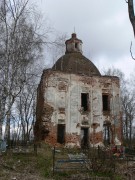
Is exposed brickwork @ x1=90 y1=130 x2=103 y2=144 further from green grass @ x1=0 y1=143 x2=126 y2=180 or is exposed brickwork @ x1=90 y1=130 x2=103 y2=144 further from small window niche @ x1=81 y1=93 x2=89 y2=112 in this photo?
green grass @ x1=0 y1=143 x2=126 y2=180

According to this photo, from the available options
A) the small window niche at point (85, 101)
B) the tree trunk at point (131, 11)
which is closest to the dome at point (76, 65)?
the small window niche at point (85, 101)

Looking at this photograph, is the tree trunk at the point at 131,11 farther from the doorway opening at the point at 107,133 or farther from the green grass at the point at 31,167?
the doorway opening at the point at 107,133

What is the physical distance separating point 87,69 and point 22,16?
13142 mm

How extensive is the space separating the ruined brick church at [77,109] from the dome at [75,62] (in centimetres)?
18

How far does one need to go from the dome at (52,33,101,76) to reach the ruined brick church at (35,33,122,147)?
180 mm

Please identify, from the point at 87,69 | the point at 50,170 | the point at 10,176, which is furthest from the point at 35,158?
the point at 87,69

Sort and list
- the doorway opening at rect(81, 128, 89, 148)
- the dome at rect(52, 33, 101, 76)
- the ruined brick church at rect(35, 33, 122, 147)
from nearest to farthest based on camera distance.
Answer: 1. the ruined brick church at rect(35, 33, 122, 147)
2. the doorway opening at rect(81, 128, 89, 148)
3. the dome at rect(52, 33, 101, 76)

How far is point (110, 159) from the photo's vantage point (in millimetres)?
14469

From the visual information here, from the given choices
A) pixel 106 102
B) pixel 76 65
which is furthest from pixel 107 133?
pixel 76 65

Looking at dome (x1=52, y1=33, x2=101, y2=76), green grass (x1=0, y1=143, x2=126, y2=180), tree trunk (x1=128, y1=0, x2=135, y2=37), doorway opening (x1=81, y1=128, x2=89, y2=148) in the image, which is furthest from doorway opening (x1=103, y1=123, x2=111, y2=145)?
tree trunk (x1=128, y1=0, x2=135, y2=37)

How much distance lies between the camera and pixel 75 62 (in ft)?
94.0

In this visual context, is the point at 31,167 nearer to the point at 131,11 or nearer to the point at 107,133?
the point at 131,11

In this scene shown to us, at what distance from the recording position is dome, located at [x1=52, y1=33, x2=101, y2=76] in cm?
2768

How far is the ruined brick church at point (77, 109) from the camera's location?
80.0 ft
